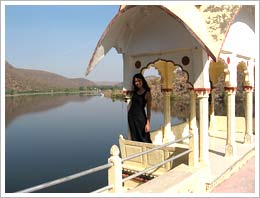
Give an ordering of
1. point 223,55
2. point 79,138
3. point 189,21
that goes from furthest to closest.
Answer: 1. point 79,138
2. point 223,55
3. point 189,21

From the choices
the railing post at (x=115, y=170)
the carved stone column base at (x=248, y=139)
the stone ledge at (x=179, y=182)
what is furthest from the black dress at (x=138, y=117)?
the carved stone column base at (x=248, y=139)

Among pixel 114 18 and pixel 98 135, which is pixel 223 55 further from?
pixel 98 135

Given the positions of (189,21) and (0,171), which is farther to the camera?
(189,21)

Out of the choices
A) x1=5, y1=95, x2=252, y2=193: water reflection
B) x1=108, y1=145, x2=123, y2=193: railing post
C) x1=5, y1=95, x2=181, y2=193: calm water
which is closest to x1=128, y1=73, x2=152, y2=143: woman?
x1=108, y1=145, x2=123, y2=193: railing post

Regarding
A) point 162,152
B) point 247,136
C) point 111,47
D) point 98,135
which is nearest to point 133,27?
point 111,47

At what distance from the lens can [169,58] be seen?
237 inches

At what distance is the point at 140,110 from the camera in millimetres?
6117

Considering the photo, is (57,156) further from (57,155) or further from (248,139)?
(248,139)

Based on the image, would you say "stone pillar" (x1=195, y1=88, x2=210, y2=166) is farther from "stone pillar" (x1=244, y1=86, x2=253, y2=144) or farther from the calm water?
the calm water

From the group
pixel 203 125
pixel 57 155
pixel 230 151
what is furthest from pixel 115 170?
pixel 57 155

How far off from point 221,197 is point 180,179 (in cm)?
70

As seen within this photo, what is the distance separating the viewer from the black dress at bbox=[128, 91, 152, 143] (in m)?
6.12

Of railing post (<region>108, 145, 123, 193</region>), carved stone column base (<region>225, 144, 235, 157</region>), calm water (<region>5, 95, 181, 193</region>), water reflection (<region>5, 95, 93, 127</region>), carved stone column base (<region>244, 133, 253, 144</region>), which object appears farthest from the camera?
water reflection (<region>5, 95, 93, 127</region>)

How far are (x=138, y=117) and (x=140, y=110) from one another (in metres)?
0.15
